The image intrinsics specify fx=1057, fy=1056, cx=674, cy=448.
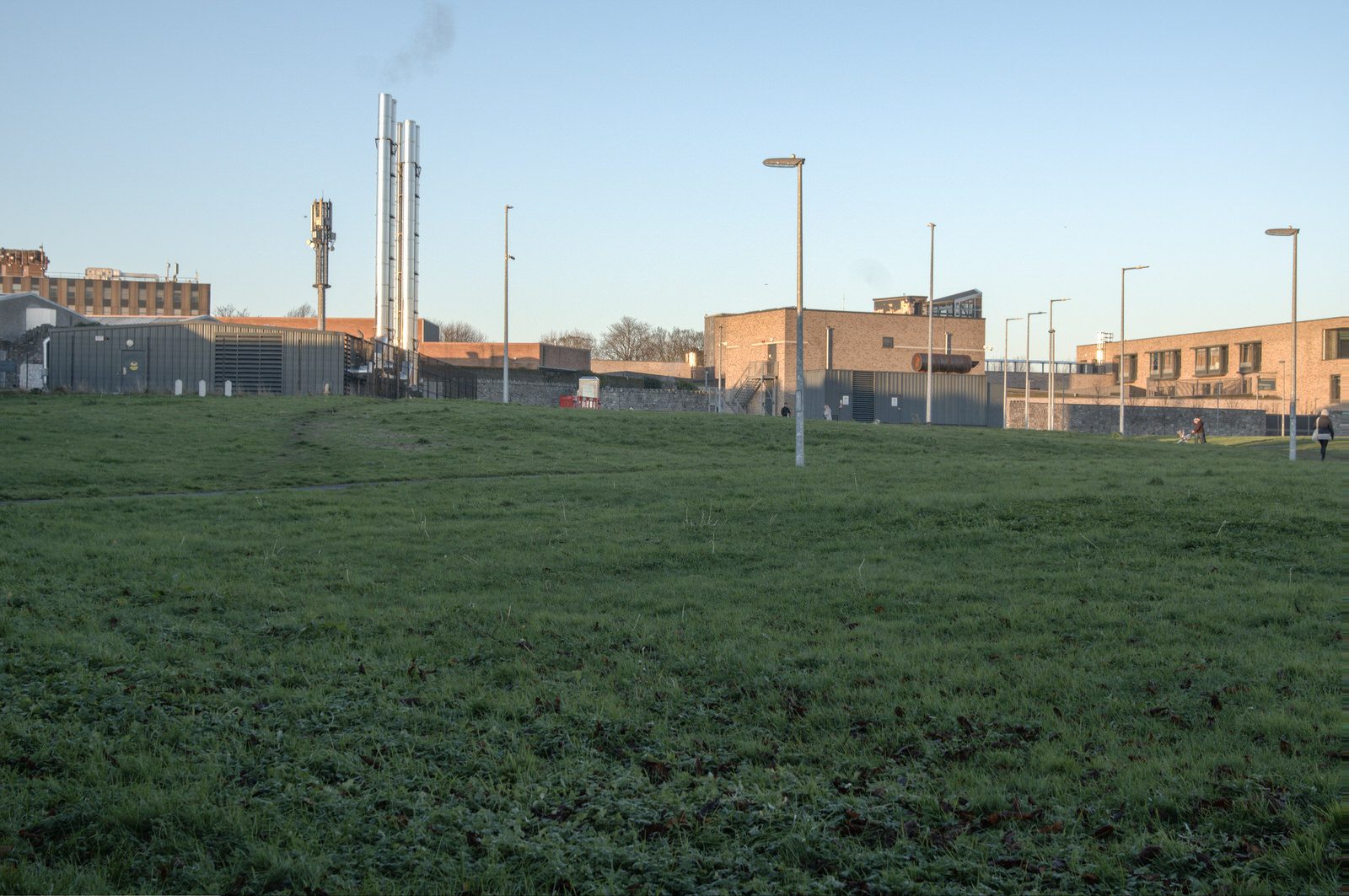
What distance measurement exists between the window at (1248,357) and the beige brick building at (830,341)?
22432 millimetres

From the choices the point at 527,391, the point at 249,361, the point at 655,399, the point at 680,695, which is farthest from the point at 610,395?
the point at 680,695

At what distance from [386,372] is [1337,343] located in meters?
69.3

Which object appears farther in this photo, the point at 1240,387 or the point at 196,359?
the point at 1240,387

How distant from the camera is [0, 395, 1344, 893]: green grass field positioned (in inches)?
193

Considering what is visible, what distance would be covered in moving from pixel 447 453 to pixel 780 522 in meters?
12.8

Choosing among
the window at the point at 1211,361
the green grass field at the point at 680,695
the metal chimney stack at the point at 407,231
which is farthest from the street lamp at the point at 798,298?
the window at the point at 1211,361

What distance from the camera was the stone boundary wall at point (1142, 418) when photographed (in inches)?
2721

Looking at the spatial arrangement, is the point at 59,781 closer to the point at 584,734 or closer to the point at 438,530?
the point at 584,734

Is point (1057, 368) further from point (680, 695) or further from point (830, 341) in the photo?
point (680, 695)

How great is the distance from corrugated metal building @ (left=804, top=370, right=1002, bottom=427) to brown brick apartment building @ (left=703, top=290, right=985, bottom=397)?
10296 millimetres

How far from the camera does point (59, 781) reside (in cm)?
569

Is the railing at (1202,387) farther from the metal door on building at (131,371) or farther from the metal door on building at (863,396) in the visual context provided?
the metal door on building at (131,371)

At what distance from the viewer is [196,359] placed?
151 feet

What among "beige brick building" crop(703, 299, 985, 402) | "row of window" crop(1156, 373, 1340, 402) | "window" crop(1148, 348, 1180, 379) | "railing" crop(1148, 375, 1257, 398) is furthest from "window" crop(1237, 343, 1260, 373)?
"beige brick building" crop(703, 299, 985, 402)
